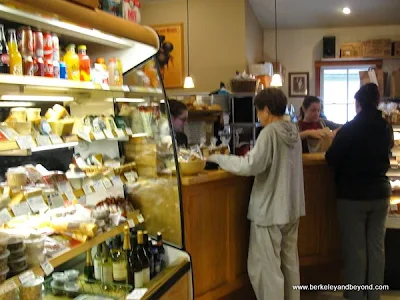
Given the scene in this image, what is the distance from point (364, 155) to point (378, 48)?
560 cm

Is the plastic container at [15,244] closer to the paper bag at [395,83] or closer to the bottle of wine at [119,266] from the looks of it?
the bottle of wine at [119,266]

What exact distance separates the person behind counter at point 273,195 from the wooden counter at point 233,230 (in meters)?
0.13

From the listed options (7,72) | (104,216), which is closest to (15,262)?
(104,216)

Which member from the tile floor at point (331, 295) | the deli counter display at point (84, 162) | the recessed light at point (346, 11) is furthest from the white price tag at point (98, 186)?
the recessed light at point (346, 11)

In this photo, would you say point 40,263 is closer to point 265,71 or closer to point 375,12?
point 265,71

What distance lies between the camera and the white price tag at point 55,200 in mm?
1823

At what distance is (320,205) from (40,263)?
2457mm

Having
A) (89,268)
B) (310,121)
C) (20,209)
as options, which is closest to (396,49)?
(310,121)

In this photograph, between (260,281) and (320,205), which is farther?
(320,205)

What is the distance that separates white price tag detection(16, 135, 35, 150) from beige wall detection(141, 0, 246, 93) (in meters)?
4.97

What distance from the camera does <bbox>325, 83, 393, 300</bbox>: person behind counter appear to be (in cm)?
313

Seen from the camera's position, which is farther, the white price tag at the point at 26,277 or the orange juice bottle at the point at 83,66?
the orange juice bottle at the point at 83,66

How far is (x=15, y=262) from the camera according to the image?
65.0 inches

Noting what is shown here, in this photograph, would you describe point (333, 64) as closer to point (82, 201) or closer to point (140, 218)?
point (140, 218)
